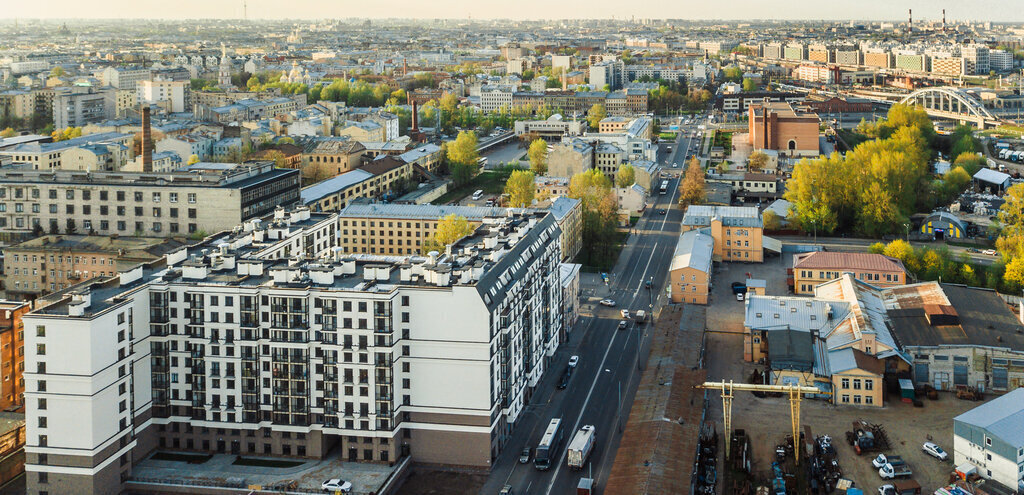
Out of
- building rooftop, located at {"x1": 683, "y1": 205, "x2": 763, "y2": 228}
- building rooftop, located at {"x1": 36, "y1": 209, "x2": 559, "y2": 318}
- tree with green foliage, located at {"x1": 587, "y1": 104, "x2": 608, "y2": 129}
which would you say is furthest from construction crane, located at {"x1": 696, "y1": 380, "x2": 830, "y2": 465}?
tree with green foliage, located at {"x1": 587, "y1": 104, "x2": 608, "y2": 129}

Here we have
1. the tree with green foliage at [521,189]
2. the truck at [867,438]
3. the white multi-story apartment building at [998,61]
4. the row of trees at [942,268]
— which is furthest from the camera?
the white multi-story apartment building at [998,61]

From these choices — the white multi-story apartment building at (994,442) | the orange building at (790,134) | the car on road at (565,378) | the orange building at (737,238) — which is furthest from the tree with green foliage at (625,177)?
the white multi-story apartment building at (994,442)

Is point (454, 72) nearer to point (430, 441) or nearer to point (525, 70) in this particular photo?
point (525, 70)

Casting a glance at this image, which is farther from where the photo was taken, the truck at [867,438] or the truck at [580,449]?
the truck at [867,438]

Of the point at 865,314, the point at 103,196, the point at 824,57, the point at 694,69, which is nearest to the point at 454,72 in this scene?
the point at 694,69

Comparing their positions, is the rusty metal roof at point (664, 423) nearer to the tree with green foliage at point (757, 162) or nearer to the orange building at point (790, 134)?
the tree with green foliage at point (757, 162)

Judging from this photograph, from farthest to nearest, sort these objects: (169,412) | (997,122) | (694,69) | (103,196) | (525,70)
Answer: (525,70) < (694,69) < (997,122) < (103,196) < (169,412)
